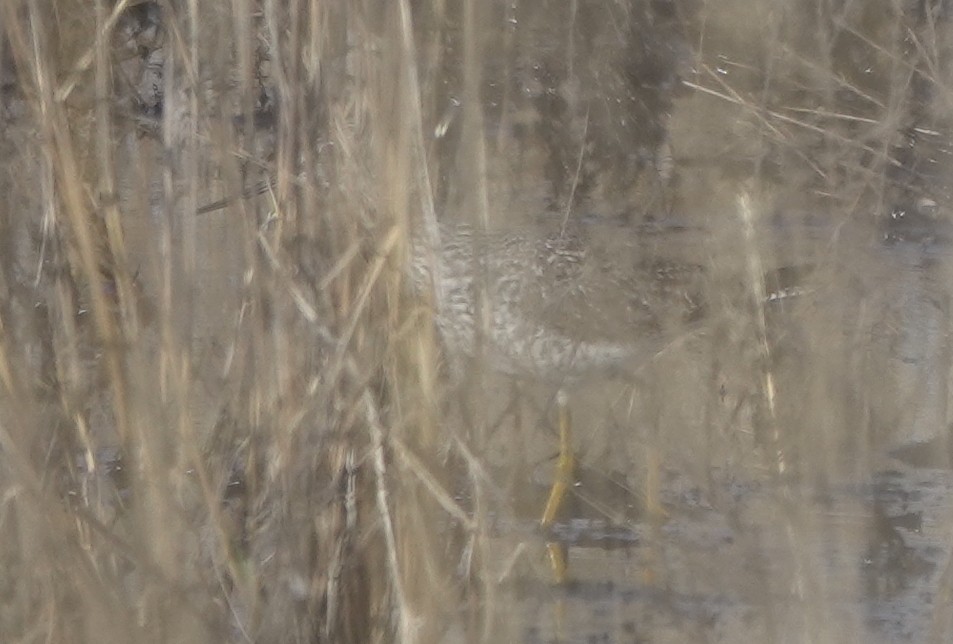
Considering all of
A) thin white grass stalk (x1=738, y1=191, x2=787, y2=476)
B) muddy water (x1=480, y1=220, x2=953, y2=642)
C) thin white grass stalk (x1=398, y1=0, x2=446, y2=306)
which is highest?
thin white grass stalk (x1=398, y1=0, x2=446, y2=306)

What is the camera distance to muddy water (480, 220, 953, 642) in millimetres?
847

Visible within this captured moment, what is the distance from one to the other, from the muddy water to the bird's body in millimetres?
90

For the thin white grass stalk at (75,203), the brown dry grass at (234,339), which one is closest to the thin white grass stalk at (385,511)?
the brown dry grass at (234,339)

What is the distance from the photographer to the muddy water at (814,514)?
2.78ft

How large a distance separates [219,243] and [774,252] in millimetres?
509

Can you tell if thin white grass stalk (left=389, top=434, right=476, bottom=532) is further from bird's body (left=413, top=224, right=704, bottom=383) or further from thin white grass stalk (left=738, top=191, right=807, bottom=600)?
thin white grass stalk (left=738, top=191, right=807, bottom=600)

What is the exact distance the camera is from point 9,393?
0.69 m

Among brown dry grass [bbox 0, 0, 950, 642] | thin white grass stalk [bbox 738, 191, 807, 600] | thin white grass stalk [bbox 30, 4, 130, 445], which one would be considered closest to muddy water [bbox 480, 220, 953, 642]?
thin white grass stalk [bbox 738, 191, 807, 600]

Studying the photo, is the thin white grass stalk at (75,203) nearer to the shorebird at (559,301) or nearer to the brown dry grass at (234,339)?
the brown dry grass at (234,339)

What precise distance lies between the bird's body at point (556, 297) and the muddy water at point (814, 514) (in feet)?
0.30

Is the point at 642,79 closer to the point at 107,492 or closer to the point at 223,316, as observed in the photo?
the point at 223,316

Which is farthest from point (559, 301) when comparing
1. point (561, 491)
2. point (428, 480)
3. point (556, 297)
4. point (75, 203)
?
point (75, 203)

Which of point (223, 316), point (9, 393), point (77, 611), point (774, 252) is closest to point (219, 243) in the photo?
point (223, 316)

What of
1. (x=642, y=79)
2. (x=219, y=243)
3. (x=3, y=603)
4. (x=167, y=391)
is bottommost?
(x=3, y=603)
